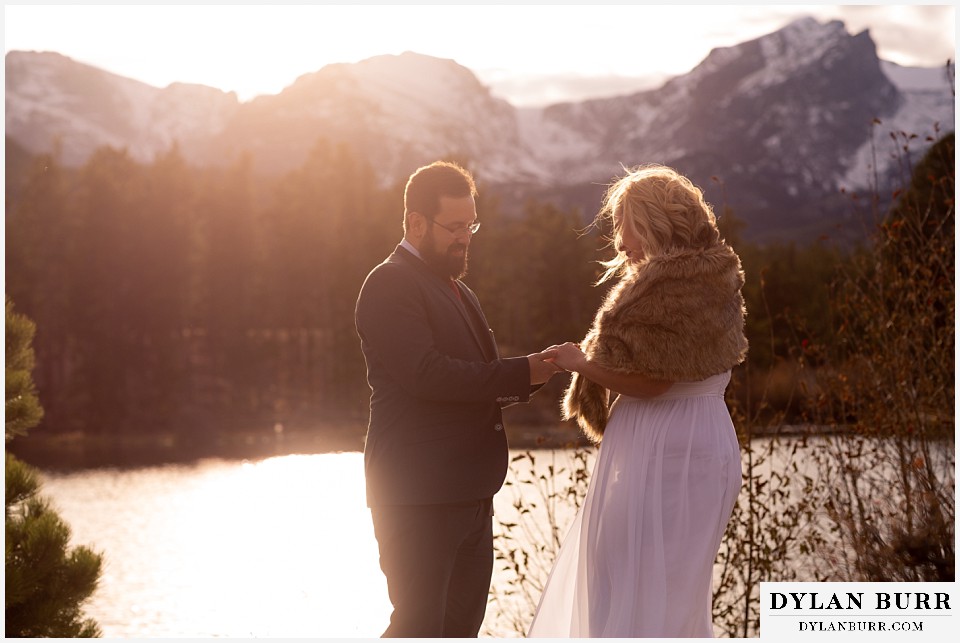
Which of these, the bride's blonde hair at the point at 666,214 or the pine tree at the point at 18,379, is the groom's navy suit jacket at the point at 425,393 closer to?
the bride's blonde hair at the point at 666,214

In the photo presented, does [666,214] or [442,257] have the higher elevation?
[666,214]

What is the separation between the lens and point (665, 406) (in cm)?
393

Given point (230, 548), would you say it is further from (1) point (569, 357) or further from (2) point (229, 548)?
(1) point (569, 357)

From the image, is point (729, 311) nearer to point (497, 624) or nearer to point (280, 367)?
point (497, 624)

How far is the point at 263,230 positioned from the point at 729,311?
45.0 m

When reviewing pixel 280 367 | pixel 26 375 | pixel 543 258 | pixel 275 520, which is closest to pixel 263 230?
pixel 280 367

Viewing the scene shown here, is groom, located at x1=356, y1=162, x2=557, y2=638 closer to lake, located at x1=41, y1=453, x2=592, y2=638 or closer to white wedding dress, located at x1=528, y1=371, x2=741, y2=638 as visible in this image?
white wedding dress, located at x1=528, y1=371, x2=741, y2=638

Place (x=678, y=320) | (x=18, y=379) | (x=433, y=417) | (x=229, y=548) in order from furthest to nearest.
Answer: (x=229, y=548) < (x=18, y=379) < (x=433, y=417) < (x=678, y=320)

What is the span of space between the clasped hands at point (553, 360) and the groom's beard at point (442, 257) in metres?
0.46

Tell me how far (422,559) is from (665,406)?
41.7 inches

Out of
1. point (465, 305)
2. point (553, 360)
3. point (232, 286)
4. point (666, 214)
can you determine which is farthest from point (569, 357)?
point (232, 286)

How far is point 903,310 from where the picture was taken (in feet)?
22.5

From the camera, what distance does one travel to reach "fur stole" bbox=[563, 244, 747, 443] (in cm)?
374

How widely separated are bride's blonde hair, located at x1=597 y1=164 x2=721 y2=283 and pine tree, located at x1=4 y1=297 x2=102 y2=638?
4.28 metres
